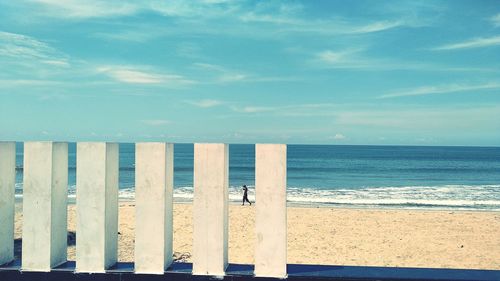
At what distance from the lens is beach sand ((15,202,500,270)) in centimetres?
1180

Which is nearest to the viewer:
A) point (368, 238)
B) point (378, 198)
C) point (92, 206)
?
point (92, 206)

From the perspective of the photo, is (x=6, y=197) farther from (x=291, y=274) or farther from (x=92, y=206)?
(x=291, y=274)

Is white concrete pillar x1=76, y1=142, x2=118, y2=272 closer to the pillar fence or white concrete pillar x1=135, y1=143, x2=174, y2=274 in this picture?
the pillar fence

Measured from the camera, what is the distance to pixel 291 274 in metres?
2.85

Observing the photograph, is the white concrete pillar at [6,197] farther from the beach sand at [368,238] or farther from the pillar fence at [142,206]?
the beach sand at [368,238]

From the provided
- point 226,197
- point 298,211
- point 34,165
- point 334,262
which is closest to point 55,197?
point 34,165

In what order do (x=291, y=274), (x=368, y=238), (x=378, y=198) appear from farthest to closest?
(x=378, y=198) → (x=368, y=238) → (x=291, y=274)

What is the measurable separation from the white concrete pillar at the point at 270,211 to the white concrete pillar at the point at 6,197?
164 centimetres

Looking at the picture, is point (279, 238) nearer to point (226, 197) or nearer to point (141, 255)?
point (226, 197)

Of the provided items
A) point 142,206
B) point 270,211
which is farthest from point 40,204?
point 270,211

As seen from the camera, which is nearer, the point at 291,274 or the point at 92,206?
the point at 291,274

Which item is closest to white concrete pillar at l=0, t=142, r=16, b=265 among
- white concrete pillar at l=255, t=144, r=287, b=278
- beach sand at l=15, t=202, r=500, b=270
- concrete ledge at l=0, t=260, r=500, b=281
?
concrete ledge at l=0, t=260, r=500, b=281

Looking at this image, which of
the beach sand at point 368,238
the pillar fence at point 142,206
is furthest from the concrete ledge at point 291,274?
the beach sand at point 368,238

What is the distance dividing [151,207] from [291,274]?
0.97 metres
